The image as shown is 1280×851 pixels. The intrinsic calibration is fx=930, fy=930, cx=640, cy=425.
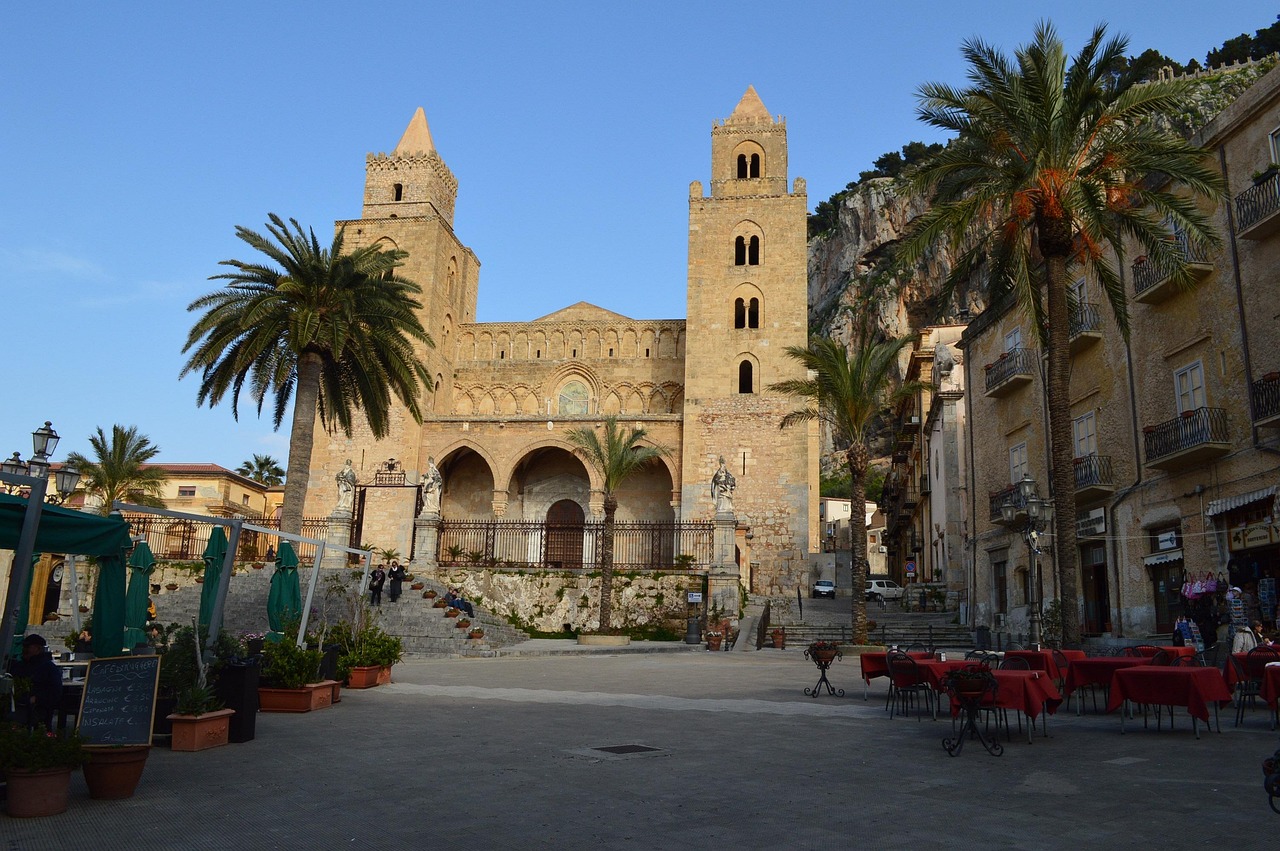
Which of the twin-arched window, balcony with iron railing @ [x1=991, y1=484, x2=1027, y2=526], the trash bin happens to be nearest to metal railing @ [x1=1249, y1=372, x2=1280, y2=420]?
balcony with iron railing @ [x1=991, y1=484, x2=1027, y2=526]

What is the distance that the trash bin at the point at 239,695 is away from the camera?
331 inches

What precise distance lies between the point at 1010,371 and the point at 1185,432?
6838 mm

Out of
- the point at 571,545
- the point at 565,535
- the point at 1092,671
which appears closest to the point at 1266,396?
the point at 1092,671

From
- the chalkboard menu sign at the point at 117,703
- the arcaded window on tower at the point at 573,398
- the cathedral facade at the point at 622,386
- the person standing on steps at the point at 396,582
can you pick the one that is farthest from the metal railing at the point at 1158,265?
the arcaded window on tower at the point at 573,398

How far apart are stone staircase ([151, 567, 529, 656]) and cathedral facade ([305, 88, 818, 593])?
9908mm

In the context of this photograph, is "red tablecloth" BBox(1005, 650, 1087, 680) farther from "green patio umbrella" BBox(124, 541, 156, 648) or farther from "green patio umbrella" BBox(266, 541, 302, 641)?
"green patio umbrella" BBox(124, 541, 156, 648)

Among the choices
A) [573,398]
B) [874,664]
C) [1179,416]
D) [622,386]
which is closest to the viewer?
[874,664]

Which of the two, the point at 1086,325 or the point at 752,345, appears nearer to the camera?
the point at 1086,325

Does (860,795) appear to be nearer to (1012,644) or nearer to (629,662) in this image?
(629,662)

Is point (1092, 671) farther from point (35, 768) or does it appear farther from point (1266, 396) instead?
point (35, 768)

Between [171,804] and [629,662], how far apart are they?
13.5 meters

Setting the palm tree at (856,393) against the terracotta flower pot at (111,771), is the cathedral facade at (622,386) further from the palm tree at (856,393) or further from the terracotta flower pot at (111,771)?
the terracotta flower pot at (111,771)

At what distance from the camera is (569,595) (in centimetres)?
2761

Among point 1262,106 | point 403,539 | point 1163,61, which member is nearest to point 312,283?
point 403,539
